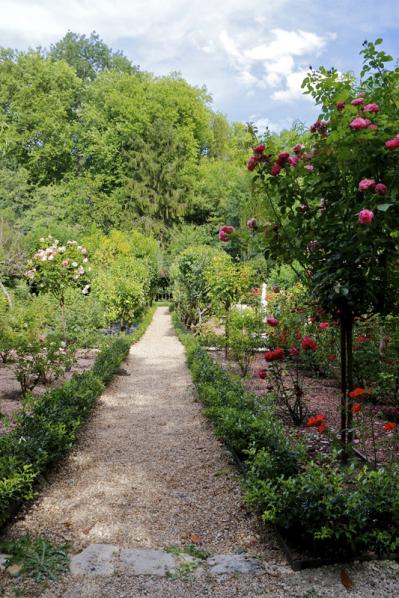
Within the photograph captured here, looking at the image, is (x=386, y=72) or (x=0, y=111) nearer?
(x=386, y=72)

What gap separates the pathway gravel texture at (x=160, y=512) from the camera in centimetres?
239

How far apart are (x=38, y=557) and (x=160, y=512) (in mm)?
937

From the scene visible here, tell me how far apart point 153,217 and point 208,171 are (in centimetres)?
502

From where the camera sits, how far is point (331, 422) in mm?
4902

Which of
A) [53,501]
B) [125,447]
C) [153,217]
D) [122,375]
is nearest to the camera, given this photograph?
[53,501]

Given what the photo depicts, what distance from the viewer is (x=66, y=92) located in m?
31.4

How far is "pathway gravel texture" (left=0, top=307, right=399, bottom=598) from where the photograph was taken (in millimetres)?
2393

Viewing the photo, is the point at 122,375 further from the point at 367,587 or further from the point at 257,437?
the point at 367,587

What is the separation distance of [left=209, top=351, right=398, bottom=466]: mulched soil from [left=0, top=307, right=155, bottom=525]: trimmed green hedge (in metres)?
1.95

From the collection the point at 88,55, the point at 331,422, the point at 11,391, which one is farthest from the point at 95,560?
the point at 88,55

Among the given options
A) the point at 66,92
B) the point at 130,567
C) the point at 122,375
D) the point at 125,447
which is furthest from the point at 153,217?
the point at 130,567

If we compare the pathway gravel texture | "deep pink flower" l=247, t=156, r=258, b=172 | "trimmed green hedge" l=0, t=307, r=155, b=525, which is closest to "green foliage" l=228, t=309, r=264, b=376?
the pathway gravel texture

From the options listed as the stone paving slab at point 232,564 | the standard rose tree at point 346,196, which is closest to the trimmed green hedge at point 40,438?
the stone paving slab at point 232,564

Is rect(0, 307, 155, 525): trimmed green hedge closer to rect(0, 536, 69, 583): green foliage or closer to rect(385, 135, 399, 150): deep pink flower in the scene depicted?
rect(0, 536, 69, 583): green foliage
